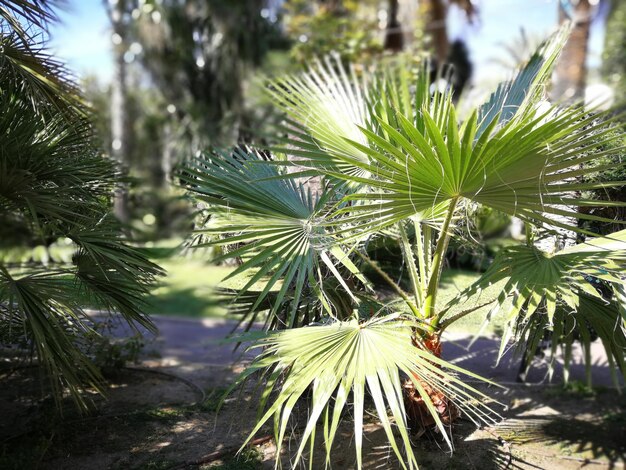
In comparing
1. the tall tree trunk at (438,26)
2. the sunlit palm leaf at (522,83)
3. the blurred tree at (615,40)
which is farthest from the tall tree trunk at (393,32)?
the sunlit palm leaf at (522,83)

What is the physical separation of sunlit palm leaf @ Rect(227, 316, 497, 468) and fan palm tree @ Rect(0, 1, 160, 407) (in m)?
1.35

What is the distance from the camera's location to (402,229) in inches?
149

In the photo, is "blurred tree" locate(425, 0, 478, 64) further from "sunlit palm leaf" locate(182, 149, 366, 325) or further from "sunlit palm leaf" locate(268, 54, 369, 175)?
"sunlit palm leaf" locate(182, 149, 366, 325)

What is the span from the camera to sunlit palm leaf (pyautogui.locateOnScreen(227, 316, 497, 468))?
2.60m

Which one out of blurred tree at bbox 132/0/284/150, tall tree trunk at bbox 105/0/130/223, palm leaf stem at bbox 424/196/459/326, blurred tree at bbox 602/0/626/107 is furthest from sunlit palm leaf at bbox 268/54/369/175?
blurred tree at bbox 602/0/626/107

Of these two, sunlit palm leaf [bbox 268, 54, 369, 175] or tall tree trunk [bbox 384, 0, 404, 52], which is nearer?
sunlit palm leaf [bbox 268, 54, 369, 175]

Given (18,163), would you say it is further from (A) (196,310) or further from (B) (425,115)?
(A) (196,310)

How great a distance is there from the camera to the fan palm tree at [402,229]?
263 centimetres

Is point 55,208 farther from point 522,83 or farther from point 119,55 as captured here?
point 119,55

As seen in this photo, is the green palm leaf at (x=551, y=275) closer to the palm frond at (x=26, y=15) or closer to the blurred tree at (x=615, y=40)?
the palm frond at (x=26, y=15)

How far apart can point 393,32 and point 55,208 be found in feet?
34.2

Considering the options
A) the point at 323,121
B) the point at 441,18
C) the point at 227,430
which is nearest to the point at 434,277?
the point at 323,121

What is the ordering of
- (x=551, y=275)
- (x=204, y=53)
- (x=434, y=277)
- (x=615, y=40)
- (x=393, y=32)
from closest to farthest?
(x=551, y=275), (x=434, y=277), (x=393, y=32), (x=204, y=53), (x=615, y=40)

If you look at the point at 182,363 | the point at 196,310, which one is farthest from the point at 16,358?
the point at 196,310
